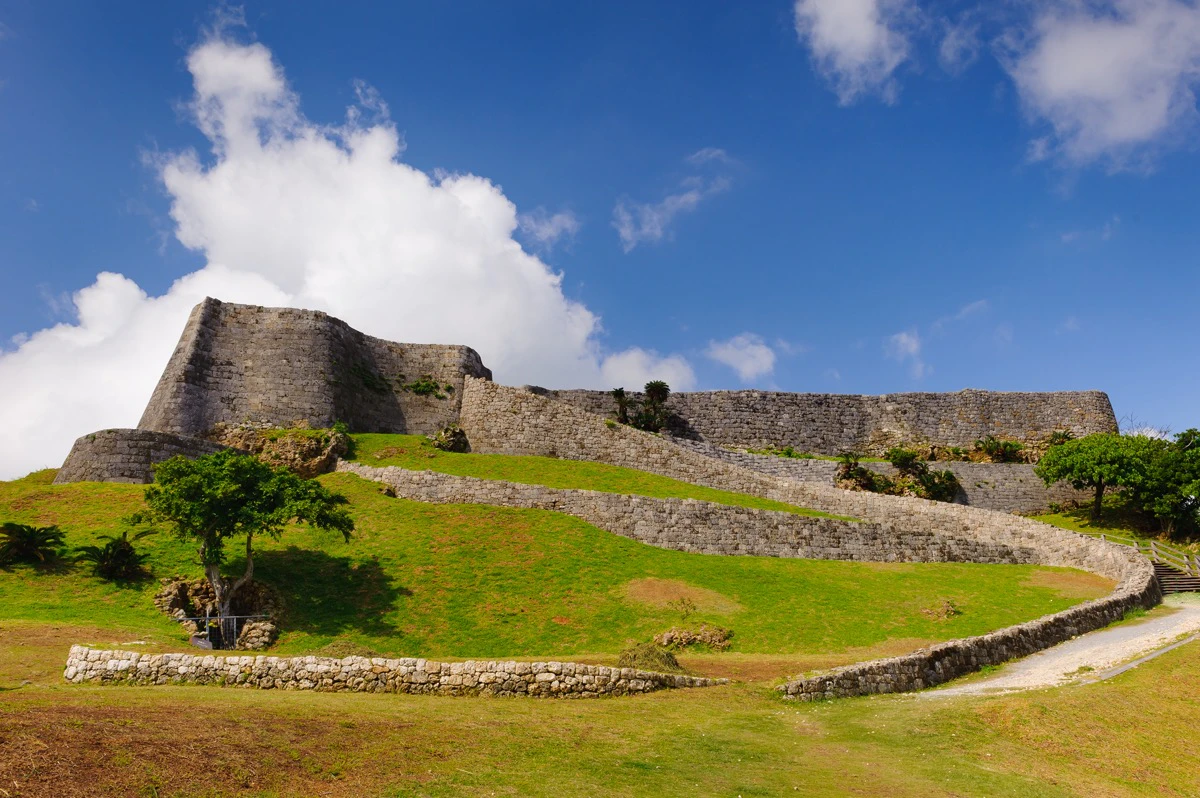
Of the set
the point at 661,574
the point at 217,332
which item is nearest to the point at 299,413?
the point at 217,332

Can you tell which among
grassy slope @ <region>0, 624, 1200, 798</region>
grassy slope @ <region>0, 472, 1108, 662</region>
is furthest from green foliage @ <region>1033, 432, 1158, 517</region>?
grassy slope @ <region>0, 624, 1200, 798</region>

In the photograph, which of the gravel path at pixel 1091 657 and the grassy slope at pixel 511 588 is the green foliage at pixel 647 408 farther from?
the gravel path at pixel 1091 657

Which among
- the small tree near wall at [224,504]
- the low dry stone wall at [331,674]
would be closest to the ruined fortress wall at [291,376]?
the small tree near wall at [224,504]

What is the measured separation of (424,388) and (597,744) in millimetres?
43625

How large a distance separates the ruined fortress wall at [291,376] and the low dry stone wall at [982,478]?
19089 millimetres

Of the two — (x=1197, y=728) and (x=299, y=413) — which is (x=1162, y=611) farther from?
(x=299, y=413)

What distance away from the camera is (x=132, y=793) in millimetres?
8312

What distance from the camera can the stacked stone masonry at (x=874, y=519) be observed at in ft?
60.0

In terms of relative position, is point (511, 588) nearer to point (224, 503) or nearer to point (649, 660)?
point (649, 660)

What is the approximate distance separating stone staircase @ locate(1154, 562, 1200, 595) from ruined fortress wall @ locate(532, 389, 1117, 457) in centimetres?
2844

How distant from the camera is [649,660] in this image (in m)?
18.7

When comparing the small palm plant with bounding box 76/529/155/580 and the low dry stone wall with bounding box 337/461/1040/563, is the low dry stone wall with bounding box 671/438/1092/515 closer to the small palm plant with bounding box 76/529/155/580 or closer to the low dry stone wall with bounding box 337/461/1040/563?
the low dry stone wall with bounding box 337/461/1040/563

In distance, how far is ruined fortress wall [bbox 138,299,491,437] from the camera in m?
44.2

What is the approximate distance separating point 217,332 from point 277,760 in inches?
1690
